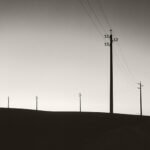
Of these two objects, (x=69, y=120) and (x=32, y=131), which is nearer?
(x=32, y=131)

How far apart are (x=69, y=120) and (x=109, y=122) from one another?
4.63 metres

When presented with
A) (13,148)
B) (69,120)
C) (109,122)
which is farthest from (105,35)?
(13,148)

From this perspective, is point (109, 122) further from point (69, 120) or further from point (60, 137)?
point (60, 137)

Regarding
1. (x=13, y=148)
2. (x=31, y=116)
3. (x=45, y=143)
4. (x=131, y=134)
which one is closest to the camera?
(x=13, y=148)

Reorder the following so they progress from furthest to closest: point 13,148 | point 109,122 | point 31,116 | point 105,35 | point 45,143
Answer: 1. point 105,35
2. point 109,122
3. point 31,116
4. point 45,143
5. point 13,148

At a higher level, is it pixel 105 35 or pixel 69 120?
pixel 105 35

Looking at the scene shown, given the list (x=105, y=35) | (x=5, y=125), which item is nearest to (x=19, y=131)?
(x=5, y=125)

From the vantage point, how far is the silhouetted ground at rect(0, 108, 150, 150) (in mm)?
14333

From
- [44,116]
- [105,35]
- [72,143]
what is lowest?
[72,143]

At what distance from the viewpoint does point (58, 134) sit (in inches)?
641

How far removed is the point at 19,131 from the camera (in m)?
14.9

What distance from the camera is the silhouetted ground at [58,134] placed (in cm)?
1433

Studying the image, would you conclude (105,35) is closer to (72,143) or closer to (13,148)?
(72,143)

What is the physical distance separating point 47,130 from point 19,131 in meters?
1.69
